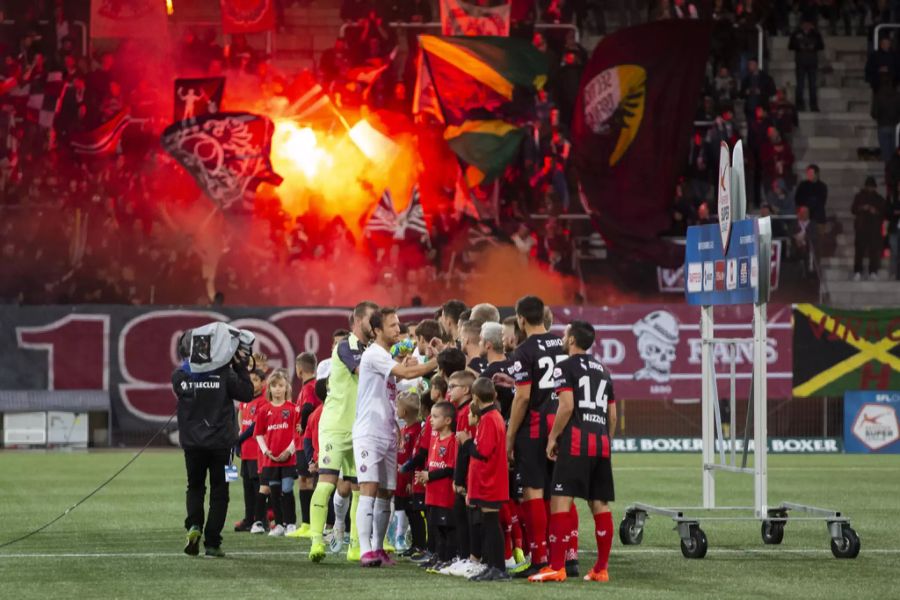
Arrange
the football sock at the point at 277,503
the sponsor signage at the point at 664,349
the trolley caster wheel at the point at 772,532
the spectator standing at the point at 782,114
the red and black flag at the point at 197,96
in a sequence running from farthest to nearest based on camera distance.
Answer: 1. the spectator standing at the point at 782,114
2. the red and black flag at the point at 197,96
3. the sponsor signage at the point at 664,349
4. the football sock at the point at 277,503
5. the trolley caster wheel at the point at 772,532

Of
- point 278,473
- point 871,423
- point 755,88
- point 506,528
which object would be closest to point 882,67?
point 755,88

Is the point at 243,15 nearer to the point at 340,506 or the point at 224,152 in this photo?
the point at 224,152

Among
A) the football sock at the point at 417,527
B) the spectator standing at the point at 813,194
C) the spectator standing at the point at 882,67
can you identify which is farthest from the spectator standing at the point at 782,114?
the football sock at the point at 417,527

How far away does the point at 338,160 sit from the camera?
36.6m

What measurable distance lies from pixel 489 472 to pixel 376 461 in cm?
147

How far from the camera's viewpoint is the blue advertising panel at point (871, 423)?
31.3m

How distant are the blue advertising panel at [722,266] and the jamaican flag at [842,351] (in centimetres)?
1615

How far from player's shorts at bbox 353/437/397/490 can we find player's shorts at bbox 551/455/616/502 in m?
1.66

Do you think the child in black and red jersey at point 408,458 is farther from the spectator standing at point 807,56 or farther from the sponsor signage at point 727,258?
the spectator standing at point 807,56

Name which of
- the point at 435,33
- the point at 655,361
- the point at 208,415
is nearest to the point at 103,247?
the point at 435,33

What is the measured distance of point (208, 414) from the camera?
13.9 m

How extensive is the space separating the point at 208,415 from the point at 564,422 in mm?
3625

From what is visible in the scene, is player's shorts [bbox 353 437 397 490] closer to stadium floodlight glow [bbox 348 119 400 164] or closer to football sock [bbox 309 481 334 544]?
football sock [bbox 309 481 334 544]

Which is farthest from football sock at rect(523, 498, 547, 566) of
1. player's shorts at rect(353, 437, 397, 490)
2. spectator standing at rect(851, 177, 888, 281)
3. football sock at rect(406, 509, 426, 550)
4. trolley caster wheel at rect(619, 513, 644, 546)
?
spectator standing at rect(851, 177, 888, 281)
